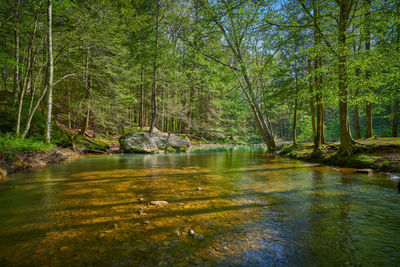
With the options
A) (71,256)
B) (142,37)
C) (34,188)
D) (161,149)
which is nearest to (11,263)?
(71,256)

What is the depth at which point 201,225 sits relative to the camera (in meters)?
2.90

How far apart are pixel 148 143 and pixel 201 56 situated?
8722mm

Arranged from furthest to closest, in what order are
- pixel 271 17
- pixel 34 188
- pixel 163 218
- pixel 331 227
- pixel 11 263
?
1. pixel 271 17
2. pixel 34 188
3. pixel 163 218
4. pixel 331 227
5. pixel 11 263

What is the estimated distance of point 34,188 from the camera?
4871 mm

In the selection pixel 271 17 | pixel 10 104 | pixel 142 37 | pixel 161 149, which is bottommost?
pixel 161 149

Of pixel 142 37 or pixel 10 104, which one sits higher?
pixel 142 37

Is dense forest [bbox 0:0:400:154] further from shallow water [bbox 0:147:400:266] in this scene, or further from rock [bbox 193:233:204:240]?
rock [bbox 193:233:204:240]

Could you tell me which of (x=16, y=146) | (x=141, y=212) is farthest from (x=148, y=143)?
(x=141, y=212)

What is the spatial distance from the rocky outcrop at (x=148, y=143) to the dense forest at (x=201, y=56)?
1588 mm

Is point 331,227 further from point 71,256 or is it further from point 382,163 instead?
point 382,163

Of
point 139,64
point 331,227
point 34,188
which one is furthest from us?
point 139,64

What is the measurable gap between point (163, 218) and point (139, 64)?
58.7ft

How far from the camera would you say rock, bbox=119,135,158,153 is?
1659 cm

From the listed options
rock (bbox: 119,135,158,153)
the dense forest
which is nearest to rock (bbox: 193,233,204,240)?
the dense forest
